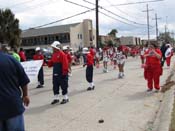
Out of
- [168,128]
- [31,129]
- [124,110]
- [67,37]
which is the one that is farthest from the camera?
[67,37]

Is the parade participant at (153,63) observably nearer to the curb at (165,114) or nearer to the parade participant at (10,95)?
the curb at (165,114)

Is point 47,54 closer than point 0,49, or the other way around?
point 0,49

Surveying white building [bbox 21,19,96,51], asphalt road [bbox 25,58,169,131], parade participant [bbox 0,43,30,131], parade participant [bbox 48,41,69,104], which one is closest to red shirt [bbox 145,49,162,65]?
asphalt road [bbox 25,58,169,131]

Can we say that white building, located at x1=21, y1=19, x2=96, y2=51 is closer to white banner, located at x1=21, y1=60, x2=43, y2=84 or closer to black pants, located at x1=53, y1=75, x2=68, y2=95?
white banner, located at x1=21, y1=60, x2=43, y2=84

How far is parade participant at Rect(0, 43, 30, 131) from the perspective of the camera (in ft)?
17.5

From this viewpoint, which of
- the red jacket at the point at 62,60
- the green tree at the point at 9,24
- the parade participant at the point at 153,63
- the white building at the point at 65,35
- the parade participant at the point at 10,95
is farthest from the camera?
the white building at the point at 65,35

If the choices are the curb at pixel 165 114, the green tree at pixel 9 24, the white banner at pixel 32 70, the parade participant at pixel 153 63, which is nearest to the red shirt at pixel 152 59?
the parade participant at pixel 153 63

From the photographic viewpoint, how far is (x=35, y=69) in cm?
1396

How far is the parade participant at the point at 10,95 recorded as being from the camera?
5.34 m

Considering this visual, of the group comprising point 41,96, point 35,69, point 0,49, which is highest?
point 0,49

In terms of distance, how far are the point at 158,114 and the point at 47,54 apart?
30353 mm

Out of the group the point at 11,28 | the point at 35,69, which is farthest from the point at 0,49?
the point at 11,28

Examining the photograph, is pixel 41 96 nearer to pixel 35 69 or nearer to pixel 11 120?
pixel 35 69

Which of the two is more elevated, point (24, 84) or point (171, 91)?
point (24, 84)
